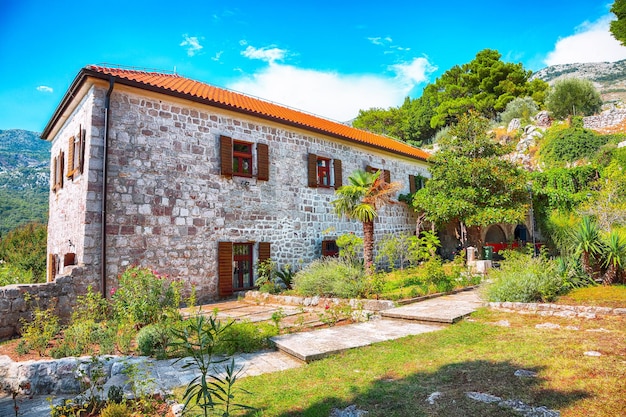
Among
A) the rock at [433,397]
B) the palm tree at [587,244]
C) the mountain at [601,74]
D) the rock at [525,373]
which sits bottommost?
the rock at [433,397]

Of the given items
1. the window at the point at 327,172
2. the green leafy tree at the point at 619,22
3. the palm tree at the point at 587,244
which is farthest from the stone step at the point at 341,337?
the green leafy tree at the point at 619,22

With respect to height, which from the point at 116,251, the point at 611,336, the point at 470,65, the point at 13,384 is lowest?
the point at 13,384

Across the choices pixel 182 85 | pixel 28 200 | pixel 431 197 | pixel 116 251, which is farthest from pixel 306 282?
pixel 28 200

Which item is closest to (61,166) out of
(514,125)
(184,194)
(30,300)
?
(184,194)

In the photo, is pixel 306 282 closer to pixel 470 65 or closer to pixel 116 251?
pixel 116 251

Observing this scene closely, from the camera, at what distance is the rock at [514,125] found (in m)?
31.7

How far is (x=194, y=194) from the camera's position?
35.9 ft

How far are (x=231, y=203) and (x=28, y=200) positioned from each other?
3995 centimetres

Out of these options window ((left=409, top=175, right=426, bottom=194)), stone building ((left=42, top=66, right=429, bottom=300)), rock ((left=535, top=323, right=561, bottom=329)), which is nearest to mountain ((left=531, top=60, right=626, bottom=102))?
window ((left=409, top=175, right=426, bottom=194))

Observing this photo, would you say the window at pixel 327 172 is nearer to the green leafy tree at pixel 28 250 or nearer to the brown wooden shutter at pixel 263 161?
the brown wooden shutter at pixel 263 161

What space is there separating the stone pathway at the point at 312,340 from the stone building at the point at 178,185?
2869 millimetres

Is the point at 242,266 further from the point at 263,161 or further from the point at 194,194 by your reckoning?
the point at 263,161

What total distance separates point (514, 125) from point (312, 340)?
3345cm

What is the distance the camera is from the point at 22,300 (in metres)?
7.24
